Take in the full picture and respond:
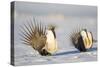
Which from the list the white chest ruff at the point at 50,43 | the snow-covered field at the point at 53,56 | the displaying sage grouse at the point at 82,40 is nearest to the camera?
the snow-covered field at the point at 53,56

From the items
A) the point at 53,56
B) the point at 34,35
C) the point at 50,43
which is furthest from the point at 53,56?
the point at 34,35

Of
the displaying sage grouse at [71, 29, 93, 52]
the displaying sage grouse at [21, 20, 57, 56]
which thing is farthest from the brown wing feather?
the displaying sage grouse at [71, 29, 93, 52]

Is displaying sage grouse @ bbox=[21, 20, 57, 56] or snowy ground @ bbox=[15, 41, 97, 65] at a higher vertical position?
displaying sage grouse @ bbox=[21, 20, 57, 56]

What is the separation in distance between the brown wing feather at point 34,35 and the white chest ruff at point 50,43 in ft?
0.12

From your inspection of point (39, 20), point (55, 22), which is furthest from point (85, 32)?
point (39, 20)

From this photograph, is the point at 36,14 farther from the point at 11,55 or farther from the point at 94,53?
the point at 94,53

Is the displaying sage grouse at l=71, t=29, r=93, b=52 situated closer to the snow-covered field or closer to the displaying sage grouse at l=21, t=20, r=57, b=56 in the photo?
the snow-covered field

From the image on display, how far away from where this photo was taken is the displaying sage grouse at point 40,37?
66.8 inches

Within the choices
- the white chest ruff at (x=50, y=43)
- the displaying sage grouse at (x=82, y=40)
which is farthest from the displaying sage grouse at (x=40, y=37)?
the displaying sage grouse at (x=82, y=40)

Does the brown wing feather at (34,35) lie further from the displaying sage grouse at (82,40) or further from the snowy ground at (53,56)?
the displaying sage grouse at (82,40)

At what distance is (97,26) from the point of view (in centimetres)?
199

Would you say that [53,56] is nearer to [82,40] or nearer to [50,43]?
[50,43]

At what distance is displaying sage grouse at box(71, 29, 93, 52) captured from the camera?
1.88 metres

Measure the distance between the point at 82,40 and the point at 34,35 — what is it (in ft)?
1.54
